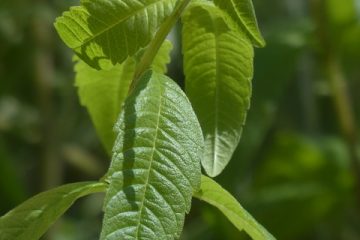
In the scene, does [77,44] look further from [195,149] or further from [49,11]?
[49,11]

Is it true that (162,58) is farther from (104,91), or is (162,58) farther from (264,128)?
(264,128)

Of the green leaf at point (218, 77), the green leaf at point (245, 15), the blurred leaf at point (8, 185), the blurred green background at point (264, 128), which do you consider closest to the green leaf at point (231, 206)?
the green leaf at point (218, 77)

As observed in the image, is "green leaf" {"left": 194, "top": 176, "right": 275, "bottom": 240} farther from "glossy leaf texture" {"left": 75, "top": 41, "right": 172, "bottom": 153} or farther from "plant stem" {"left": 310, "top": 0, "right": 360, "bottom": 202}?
"plant stem" {"left": 310, "top": 0, "right": 360, "bottom": 202}

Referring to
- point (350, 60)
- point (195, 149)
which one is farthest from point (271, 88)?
point (195, 149)

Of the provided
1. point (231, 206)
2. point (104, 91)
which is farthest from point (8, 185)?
point (231, 206)

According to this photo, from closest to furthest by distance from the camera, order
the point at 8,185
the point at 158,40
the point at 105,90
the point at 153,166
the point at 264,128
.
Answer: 1. the point at 153,166
2. the point at 158,40
3. the point at 105,90
4. the point at 264,128
5. the point at 8,185
